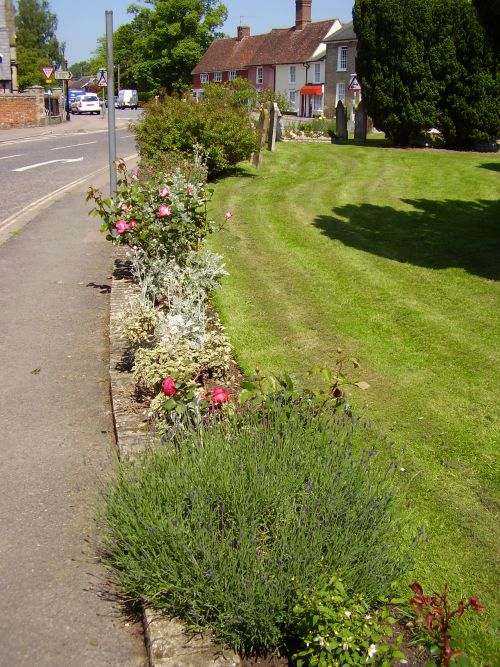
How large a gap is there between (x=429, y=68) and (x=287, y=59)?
1983 inches

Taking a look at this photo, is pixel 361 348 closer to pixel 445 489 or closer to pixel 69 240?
pixel 445 489

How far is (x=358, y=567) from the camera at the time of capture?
3266mm

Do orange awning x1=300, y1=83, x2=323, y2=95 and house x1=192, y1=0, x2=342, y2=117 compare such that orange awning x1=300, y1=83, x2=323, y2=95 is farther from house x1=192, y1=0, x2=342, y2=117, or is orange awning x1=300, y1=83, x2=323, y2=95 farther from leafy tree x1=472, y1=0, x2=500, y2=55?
leafy tree x1=472, y1=0, x2=500, y2=55

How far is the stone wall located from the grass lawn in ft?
99.3

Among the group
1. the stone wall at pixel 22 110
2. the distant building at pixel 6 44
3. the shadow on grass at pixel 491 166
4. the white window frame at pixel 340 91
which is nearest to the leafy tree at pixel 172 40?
the white window frame at pixel 340 91

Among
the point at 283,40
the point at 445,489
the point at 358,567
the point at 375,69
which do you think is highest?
the point at 283,40

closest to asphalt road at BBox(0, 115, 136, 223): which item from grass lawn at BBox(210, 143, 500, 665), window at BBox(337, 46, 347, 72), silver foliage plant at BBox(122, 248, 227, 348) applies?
grass lawn at BBox(210, 143, 500, 665)

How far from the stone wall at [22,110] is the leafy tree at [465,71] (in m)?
28.4

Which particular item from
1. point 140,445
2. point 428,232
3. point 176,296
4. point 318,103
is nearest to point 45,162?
point 428,232

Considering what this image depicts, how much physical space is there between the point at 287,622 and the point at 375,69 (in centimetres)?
2258

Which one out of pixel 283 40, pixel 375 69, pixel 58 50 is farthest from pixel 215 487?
pixel 58 50

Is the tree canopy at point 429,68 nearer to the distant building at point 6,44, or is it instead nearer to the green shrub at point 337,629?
the green shrub at point 337,629

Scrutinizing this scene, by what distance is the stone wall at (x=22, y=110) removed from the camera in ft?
139

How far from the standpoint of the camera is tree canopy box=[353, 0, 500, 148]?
71.8 feet
